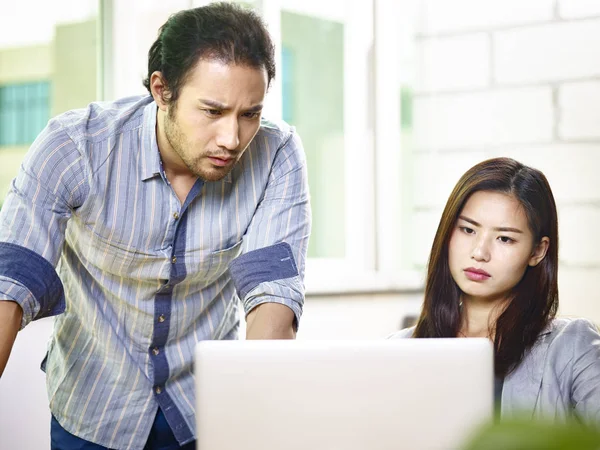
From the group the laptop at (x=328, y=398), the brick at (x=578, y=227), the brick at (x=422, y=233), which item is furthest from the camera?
the brick at (x=422, y=233)

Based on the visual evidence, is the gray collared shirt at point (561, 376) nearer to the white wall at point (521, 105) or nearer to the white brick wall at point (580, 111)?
the white wall at point (521, 105)

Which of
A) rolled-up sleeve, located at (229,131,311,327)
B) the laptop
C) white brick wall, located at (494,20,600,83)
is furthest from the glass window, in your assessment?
the laptop

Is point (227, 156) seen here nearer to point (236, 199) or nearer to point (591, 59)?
point (236, 199)

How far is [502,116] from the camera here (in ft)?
6.41

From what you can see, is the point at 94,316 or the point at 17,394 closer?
the point at 94,316

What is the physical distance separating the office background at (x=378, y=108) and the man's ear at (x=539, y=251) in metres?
0.16

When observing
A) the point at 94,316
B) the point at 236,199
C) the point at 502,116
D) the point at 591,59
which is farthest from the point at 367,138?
the point at 94,316

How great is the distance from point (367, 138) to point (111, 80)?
2.74 feet

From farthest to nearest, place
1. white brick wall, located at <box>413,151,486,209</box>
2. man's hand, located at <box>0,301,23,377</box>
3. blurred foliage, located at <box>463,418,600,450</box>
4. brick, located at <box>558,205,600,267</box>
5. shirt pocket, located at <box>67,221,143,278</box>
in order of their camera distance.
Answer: white brick wall, located at <box>413,151,486,209</box>
brick, located at <box>558,205,600,267</box>
shirt pocket, located at <box>67,221,143,278</box>
man's hand, located at <box>0,301,23,377</box>
blurred foliage, located at <box>463,418,600,450</box>

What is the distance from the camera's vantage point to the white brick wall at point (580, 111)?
5.82 ft

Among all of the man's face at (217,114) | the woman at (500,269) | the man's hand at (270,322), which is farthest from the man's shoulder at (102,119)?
the woman at (500,269)

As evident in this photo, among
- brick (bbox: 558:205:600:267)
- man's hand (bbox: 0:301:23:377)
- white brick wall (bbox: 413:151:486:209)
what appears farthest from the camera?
white brick wall (bbox: 413:151:486:209)

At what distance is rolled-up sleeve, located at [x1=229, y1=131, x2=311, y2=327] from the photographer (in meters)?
1.40

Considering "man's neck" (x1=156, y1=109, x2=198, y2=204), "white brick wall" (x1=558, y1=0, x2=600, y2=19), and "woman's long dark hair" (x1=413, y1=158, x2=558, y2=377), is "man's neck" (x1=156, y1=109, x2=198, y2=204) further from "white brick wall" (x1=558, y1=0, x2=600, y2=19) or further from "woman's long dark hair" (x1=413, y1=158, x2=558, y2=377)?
"white brick wall" (x1=558, y1=0, x2=600, y2=19)
